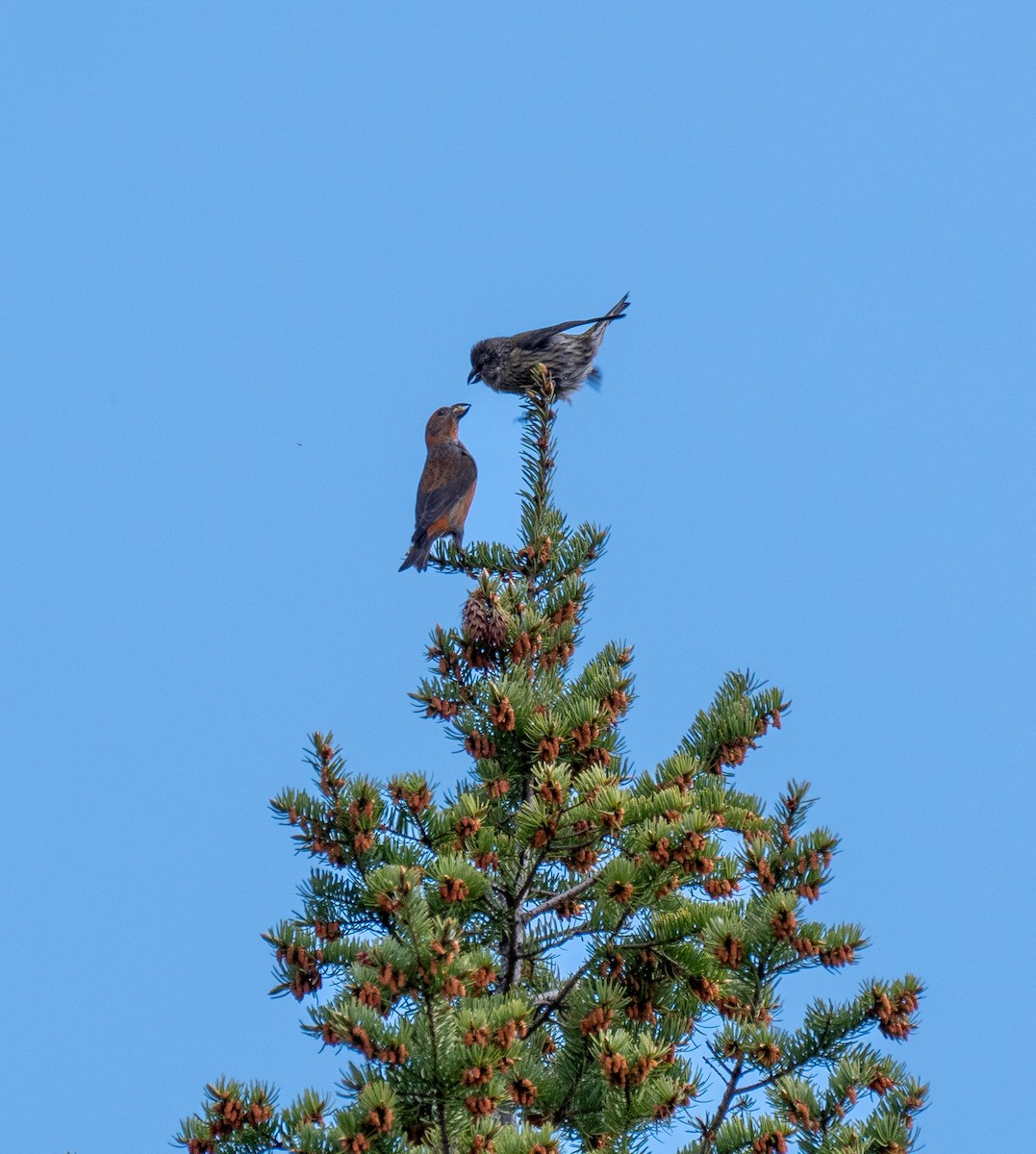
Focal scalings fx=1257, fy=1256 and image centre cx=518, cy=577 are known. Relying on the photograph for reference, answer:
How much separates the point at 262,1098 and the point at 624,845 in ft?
4.49

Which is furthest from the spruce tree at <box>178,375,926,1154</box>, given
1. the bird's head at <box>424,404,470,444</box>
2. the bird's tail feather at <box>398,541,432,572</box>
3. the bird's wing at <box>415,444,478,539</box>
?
the bird's head at <box>424,404,470,444</box>

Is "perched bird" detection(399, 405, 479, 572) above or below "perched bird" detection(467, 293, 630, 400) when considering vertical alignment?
below

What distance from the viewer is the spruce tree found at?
339cm

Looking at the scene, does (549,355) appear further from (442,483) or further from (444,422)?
(442,483)

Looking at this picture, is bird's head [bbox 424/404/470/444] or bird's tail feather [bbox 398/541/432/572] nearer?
bird's tail feather [bbox 398/541/432/572]

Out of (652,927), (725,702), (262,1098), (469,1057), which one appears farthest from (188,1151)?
(725,702)

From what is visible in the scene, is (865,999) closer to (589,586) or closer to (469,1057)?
(469,1057)

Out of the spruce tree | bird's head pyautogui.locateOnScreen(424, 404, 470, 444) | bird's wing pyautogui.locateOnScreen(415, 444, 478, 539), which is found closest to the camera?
the spruce tree

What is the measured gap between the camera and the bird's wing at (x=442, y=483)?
25.5 ft

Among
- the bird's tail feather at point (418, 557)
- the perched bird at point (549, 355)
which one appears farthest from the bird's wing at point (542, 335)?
the bird's tail feather at point (418, 557)

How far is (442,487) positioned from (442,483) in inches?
3.6

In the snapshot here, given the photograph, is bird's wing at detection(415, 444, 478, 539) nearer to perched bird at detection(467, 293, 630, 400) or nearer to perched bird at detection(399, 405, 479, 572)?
perched bird at detection(399, 405, 479, 572)

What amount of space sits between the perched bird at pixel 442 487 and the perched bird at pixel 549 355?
1.73ft

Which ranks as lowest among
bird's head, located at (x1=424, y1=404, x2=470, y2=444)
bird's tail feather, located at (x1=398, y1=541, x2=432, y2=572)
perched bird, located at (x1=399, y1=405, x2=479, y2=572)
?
bird's tail feather, located at (x1=398, y1=541, x2=432, y2=572)
